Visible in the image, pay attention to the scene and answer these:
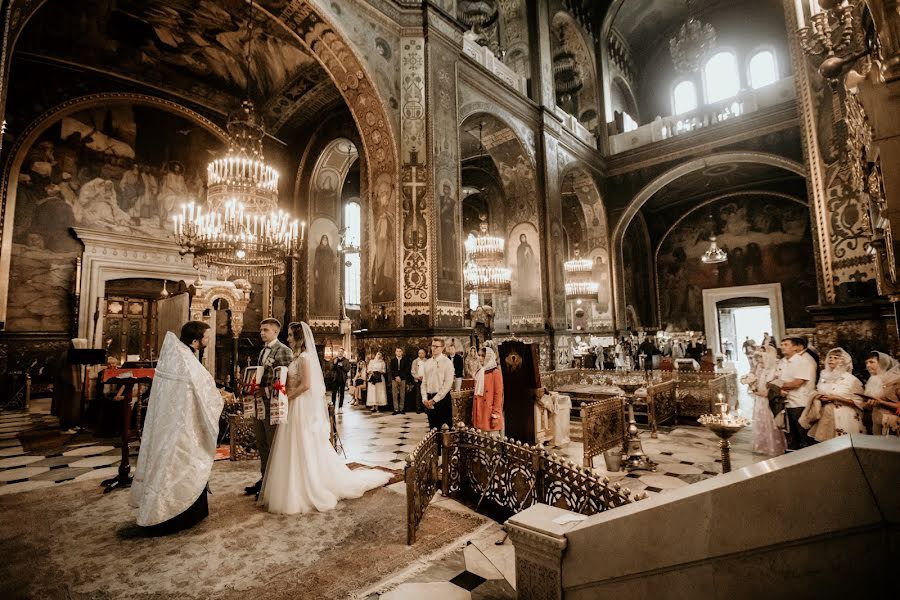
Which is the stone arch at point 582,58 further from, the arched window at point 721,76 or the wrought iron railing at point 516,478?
the wrought iron railing at point 516,478

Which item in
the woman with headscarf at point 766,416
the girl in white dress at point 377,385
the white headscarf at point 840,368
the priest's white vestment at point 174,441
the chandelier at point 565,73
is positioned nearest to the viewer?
the priest's white vestment at point 174,441

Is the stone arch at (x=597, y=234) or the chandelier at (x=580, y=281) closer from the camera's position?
the chandelier at (x=580, y=281)

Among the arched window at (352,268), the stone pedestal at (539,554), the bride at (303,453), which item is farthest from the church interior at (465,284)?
the arched window at (352,268)

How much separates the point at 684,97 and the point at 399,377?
1809cm

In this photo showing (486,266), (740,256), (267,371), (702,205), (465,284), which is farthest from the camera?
(702,205)

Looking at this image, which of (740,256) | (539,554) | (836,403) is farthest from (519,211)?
(539,554)

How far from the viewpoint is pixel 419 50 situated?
954 cm

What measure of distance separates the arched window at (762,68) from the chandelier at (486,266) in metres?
13.0

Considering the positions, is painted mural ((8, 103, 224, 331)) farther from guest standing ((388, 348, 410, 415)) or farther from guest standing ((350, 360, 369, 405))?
guest standing ((388, 348, 410, 415))

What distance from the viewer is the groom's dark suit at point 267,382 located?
12.9ft

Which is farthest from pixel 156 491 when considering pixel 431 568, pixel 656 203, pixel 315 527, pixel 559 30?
pixel 656 203

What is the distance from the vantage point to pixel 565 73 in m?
16.6

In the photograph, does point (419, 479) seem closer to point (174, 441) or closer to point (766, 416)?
point (174, 441)

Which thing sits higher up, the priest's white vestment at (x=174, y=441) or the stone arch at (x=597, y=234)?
the stone arch at (x=597, y=234)
